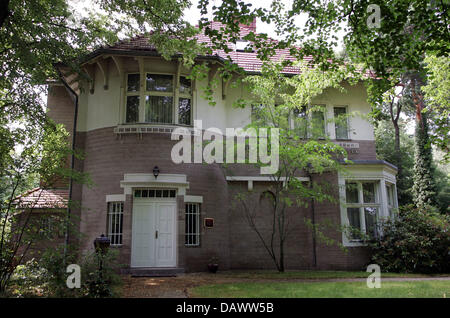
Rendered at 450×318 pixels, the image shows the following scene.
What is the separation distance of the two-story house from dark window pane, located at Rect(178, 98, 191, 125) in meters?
0.04

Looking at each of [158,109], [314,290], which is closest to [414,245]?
[314,290]

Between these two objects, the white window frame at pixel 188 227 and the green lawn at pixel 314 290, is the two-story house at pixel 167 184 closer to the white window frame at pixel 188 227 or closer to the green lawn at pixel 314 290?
the white window frame at pixel 188 227

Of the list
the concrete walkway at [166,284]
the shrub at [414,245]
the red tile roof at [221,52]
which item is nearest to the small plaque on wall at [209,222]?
the concrete walkway at [166,284]

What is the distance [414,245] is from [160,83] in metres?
9.75

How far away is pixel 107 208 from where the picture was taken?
38.7ft

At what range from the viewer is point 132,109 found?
1248 centimetres

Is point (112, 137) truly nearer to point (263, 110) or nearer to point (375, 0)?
point (263, 110)

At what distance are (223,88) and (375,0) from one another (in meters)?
6.90

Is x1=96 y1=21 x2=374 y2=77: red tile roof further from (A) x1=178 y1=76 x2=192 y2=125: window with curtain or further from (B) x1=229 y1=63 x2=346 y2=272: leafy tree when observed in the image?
(A) x1=178 y1=76 x2=192 y2=125: window with curtain

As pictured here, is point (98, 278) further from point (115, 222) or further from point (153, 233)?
point (115, 222)

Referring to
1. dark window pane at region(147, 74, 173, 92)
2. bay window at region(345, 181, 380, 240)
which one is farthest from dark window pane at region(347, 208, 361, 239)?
dark window pane at region(147, 74, 173, 92)

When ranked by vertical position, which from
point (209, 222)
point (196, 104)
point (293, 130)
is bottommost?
point (209, 222)

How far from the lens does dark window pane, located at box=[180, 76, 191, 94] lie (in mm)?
12734
